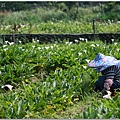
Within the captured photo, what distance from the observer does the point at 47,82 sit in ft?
15.4

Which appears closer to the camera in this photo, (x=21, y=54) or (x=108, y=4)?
(x=21, y=54)

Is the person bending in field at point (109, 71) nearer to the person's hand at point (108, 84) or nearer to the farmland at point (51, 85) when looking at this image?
the person's hand at point (108, 84)

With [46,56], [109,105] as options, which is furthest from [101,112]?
[46,56]

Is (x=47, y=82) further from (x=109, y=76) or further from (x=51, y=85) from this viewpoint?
(x=109, y=76)

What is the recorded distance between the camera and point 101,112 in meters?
3.40

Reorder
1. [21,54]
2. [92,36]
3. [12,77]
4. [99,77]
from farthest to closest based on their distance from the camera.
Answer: [92,36], [21,54], [12,77], [99,77]

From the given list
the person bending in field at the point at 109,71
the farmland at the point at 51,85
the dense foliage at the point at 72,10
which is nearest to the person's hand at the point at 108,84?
the person bending in field at the point at 109,71

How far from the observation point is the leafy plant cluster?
3.64m

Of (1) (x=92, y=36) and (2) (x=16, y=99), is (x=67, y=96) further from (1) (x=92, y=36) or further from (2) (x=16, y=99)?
(1) (x=92, y=36)

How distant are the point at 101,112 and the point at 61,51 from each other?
10.3ft

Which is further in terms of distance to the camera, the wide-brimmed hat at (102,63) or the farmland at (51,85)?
the wide-brimmed hat at (102,63)

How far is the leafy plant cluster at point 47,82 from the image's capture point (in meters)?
3.64

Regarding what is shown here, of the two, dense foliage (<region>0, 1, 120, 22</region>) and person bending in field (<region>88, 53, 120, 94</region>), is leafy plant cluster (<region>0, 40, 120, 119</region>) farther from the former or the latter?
dense foliage (<region>0, 1, 120, 22</region>)

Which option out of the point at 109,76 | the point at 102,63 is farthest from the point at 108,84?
the point at 102,63
